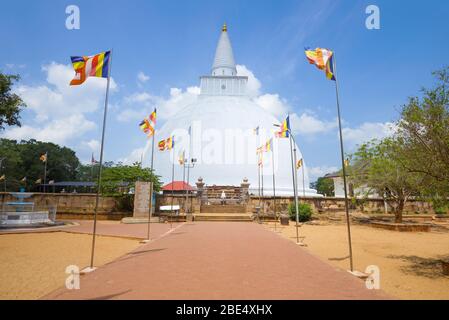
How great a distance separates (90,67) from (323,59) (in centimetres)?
784

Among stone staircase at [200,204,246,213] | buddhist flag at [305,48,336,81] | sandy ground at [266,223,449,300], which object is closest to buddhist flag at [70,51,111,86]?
buddhist flag at [305,48,336,81]

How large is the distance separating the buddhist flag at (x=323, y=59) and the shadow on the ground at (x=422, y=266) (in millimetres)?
6102

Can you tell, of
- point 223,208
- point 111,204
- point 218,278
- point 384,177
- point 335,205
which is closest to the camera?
point 218,278

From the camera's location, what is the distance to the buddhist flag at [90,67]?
30.0 ft

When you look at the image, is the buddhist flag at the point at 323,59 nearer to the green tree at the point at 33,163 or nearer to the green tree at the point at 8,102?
the green tree at the point at 8,102

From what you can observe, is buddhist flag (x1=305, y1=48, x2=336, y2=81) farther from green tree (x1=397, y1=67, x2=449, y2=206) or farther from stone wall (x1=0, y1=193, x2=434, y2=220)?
stone wall (x1=0, y1=193, x2=434, y2=220)

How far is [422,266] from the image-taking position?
824cm

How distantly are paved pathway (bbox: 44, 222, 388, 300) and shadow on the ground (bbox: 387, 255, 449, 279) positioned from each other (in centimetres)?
228

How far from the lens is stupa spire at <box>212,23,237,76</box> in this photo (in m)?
55.6

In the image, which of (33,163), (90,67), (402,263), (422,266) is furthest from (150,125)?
(33,163)

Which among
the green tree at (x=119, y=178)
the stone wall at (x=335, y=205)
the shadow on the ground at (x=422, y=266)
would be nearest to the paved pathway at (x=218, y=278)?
the shadow on the ground at (x=422, y=266)

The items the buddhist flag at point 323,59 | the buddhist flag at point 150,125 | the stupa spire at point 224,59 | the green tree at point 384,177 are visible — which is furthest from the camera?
the stupa spire at point 224,59

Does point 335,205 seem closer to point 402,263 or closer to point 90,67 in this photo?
point 402,263
